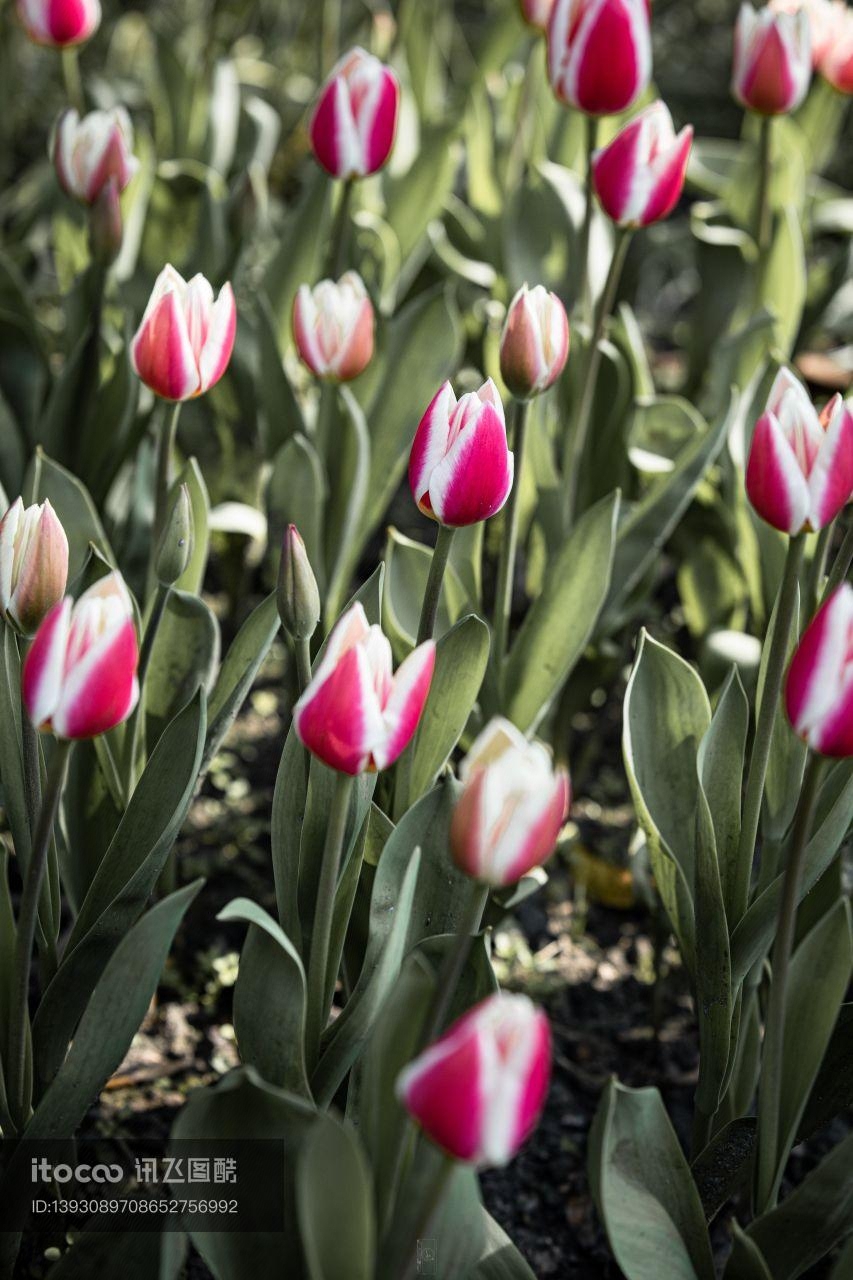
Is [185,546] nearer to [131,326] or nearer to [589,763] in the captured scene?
[131,326]

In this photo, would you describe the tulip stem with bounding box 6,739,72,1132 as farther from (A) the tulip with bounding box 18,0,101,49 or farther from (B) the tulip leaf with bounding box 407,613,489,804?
(A) the tulip with bounding box 18,0,101,49

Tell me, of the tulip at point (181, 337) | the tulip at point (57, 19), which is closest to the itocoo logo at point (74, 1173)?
the tulip at point (181, 337)

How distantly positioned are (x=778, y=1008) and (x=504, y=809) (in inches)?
13.4

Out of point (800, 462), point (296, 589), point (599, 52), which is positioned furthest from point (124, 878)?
point (599, 52)

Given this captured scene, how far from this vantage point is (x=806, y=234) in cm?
243

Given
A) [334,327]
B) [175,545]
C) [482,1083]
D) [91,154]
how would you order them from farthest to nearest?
1. [91,154]
2. [334,327]
3. [175,545]
4. [482,1083]

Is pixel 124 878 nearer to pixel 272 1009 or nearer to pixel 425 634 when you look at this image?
pixel 272 1009

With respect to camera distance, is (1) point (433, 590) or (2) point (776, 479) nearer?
(2) point (776, 479)

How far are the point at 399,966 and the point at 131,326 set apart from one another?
1006 mm

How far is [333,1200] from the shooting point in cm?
89

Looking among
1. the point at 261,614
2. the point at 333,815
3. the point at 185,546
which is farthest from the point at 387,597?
the point at 333,815

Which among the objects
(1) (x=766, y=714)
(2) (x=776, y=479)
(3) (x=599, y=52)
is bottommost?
(1) (x=766, y=714)

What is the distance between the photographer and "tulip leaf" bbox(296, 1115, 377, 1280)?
87 cm

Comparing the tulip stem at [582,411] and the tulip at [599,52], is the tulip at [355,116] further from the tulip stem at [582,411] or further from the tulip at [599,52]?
the tulip stem at [582,411]
